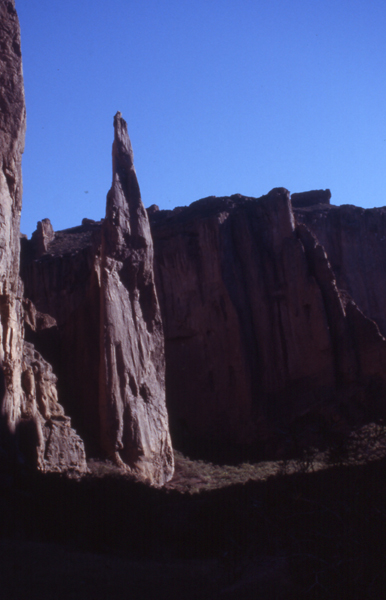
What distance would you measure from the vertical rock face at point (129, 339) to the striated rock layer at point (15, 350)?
7.07 feet

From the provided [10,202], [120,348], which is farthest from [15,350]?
[120,348]

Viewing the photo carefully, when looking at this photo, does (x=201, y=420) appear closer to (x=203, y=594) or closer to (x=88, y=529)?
(x=88, y=529)

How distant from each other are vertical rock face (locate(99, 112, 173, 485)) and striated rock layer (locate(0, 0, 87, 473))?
215 cm

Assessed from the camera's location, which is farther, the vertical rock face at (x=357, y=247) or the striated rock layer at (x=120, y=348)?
Result: the vertical rock face at (x=357, y=247)

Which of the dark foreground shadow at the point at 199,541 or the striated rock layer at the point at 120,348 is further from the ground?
the striated rock layer at the point at 120,348

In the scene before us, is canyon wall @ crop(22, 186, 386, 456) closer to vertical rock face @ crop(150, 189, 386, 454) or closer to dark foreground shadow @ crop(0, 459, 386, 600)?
vertical rock face @ crop(150, 189, 386, 454)

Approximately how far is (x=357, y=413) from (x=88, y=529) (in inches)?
768

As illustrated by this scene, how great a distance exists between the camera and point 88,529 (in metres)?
9.04

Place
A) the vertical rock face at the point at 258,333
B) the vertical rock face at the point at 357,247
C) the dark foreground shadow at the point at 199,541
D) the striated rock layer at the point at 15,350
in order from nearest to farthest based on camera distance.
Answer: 1. the dark foreground shadow at the point at 199,541
2. the striated rock layer at the point at 15,350
3. the vertical rock face at the point at 258,333
4. the vertical rock face at the point at 357,247

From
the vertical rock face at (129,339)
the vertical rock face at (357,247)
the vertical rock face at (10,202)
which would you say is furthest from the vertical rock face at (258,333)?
the vertical rock face at (10,202)

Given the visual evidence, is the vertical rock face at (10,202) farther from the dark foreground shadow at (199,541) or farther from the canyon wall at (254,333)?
Answer: the canyon wall at (254,333)

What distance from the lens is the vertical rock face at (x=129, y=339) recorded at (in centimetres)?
1759

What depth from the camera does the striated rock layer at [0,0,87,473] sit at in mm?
12992

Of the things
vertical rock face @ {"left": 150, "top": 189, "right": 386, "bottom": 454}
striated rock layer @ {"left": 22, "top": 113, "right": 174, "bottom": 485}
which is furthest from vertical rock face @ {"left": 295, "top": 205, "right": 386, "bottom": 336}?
striated rock layer @ {"left": 22, "top": 113, "right": 174, "bottom": 485}
